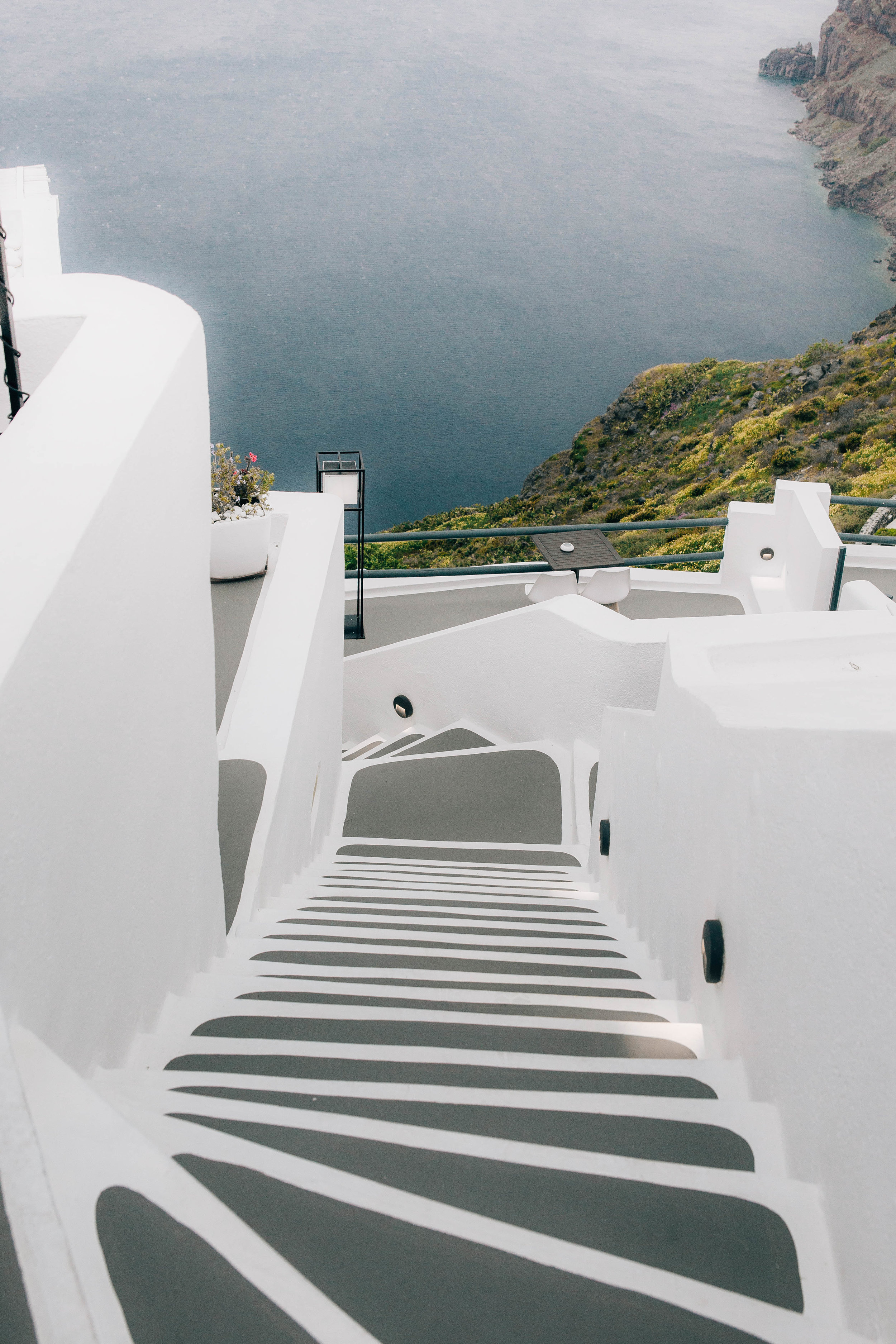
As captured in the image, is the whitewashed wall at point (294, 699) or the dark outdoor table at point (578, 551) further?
the dark outdoor table at point (578, 551)

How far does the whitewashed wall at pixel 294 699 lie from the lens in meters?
4.36

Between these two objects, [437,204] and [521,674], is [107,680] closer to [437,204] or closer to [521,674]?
[521,674]

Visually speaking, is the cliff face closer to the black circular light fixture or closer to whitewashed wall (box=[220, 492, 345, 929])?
whitewashed wall (box=[220, 492, 345, 929])

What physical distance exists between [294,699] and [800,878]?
3554 millimetres

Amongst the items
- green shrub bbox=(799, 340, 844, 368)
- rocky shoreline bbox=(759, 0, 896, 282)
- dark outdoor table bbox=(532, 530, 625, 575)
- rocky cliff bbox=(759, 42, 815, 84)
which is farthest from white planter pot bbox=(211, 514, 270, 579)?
rocky cliff bbox=(759, 42, 815, 84)

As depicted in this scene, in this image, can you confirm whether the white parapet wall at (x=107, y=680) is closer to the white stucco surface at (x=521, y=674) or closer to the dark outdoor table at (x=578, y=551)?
the white stucco surface at (x=521, y=674)

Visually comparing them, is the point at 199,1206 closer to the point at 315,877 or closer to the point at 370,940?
the point at 370,940

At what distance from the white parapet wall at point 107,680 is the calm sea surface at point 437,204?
1714 inches

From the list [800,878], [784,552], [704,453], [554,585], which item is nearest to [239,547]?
[554,585]

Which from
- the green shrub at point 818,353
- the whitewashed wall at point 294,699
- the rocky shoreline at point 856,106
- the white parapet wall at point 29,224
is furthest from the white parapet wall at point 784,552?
the rocky shoreline at point 856,106

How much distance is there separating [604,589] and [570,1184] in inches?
292

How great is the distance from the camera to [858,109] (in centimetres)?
4538

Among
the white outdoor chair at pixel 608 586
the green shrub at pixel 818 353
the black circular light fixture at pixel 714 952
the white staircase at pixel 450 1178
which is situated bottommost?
the white staircase at pixel 450 1178

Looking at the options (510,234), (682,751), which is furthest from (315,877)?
(510,234)
